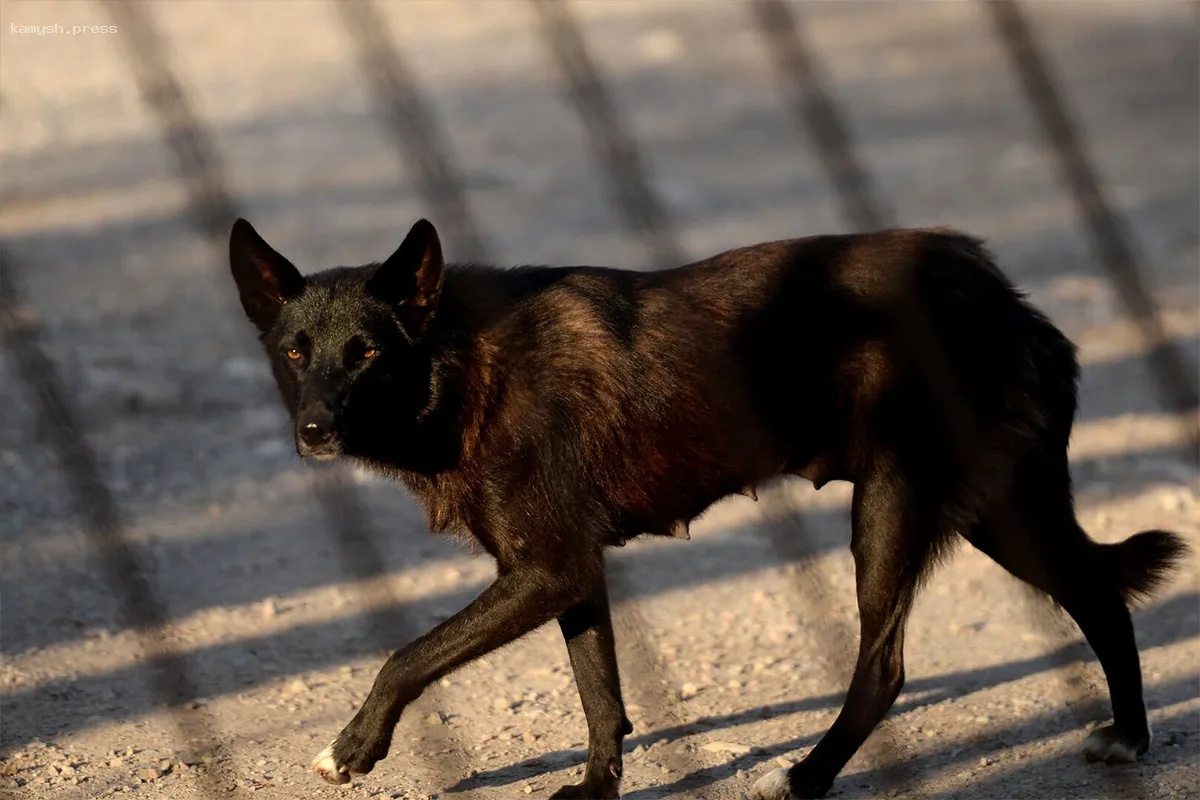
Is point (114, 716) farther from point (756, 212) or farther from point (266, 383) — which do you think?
point (756, 212)

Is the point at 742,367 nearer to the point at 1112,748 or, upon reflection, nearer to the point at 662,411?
the point at 662,411

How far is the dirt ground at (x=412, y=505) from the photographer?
5664 millimetres

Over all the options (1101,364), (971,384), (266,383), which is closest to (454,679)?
(971,384)

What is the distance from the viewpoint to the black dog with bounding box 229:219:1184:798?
4879 millimetres

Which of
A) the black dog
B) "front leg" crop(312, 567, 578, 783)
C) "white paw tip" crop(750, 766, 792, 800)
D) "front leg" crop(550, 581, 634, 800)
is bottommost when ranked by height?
"white paw tip" crop(750, 766, 792, 800)

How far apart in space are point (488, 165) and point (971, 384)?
9.64m

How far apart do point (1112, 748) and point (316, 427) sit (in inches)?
113

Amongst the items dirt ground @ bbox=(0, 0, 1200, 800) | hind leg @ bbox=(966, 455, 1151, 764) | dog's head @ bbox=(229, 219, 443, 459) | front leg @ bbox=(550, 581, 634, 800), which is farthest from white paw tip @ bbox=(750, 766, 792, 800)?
dog's head @ bbox=(229, 219, 443, 459)

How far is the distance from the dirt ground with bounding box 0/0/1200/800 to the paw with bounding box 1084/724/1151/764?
2.8 inches

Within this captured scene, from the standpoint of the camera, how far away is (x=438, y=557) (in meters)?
7.76

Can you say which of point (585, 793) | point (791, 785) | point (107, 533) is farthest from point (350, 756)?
point (107, 533)

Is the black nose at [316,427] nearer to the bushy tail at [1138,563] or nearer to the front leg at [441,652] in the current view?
the front leg at [441,652]

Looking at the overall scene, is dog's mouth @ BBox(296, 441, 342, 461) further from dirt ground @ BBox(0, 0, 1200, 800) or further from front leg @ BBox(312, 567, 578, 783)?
dirt ground @ BBox(0, 0, 1200, 800)

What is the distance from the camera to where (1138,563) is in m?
5.55
